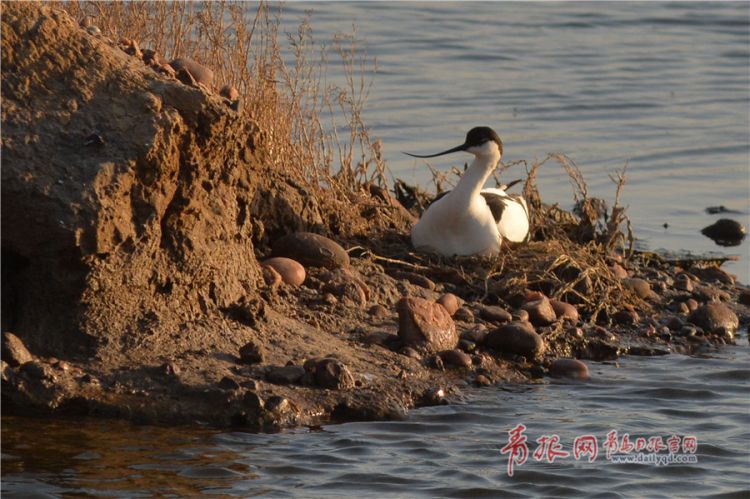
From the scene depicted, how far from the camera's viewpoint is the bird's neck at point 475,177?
8.77 metres

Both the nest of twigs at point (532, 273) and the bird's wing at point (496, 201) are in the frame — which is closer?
the nest of twigs at point (532, 273)

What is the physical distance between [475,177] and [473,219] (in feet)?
1.15

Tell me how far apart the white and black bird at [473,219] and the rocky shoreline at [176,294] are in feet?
2.48

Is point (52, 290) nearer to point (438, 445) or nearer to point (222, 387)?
point (222, 387)

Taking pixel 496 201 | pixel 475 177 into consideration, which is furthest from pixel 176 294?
pixel 496 201

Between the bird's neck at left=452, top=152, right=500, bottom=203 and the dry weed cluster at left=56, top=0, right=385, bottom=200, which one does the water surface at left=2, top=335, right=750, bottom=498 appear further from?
the dry weed cluster at left=56, top=0, right=385, bottom=200

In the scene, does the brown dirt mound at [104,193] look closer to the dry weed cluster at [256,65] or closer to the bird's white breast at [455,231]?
the dry weed cluster at [256,65]

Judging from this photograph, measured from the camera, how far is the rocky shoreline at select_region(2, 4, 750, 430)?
600 centimetres

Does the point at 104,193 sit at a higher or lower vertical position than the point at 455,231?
lower

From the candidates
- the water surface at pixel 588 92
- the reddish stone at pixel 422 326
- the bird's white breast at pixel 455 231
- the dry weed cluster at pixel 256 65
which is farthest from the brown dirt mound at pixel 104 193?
the water surface at pixel 588 92

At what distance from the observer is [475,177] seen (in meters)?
8.83

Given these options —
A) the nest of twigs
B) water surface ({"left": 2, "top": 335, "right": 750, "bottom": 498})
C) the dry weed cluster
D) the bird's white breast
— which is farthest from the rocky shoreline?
the dry weed cluster

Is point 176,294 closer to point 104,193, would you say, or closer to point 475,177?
point 104,193

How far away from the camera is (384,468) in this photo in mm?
5734
